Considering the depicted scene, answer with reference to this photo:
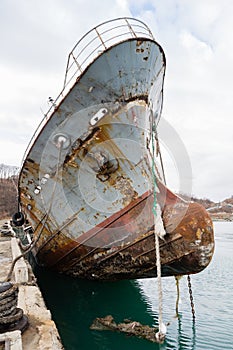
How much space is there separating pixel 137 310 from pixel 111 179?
11.2 ft

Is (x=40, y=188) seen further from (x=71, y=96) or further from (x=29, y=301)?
(x=29, y=301)

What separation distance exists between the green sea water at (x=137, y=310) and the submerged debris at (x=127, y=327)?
0.12 metres

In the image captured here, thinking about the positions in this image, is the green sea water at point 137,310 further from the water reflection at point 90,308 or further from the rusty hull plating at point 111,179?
the rusty hull plating at point 111,179

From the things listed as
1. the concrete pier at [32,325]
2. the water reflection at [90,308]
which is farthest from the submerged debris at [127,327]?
the concrete pier at [32,325]

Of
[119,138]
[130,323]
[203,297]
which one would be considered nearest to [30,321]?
[130,323]

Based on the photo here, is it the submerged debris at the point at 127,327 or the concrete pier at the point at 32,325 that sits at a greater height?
the concrete pier at the point at 32,325

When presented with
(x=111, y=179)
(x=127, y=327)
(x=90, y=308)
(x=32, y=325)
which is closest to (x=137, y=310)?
(x=90, y=308)

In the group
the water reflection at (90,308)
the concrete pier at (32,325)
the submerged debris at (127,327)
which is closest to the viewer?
the concrete pier at (32,325)

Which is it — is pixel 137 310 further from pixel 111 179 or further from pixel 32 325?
pixel 32 325

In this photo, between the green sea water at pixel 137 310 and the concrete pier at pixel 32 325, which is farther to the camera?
the green sea water at pixel 137 310

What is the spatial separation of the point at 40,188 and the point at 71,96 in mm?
1986

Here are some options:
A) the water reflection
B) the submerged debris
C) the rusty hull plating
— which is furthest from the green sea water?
the rusty hull plating

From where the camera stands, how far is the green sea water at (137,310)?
17.4 feet

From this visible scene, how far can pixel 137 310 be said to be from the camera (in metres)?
6.94
